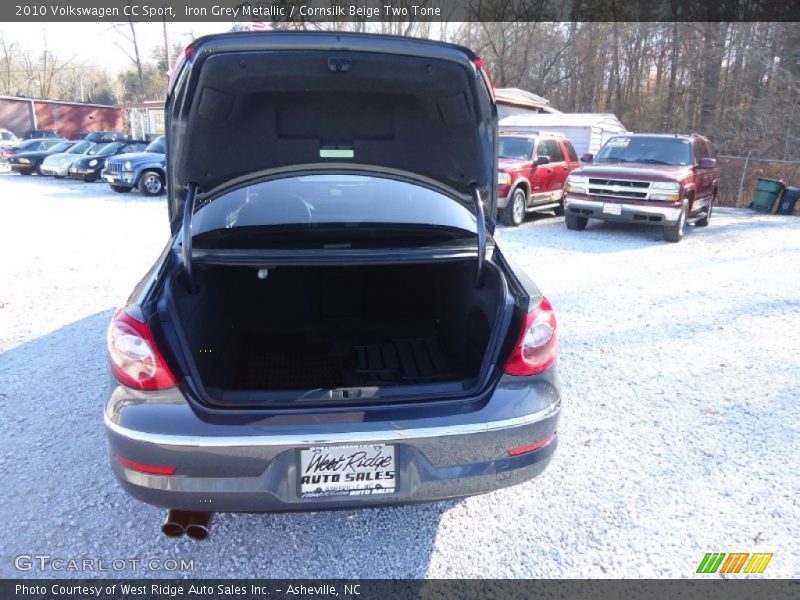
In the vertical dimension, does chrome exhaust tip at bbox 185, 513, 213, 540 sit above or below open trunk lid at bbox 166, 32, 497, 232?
below

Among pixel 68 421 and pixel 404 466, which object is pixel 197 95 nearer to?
pixel 404 466

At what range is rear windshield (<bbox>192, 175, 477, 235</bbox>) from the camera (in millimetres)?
3186

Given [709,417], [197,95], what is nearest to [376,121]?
[197,95]

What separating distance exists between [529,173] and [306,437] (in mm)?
10744

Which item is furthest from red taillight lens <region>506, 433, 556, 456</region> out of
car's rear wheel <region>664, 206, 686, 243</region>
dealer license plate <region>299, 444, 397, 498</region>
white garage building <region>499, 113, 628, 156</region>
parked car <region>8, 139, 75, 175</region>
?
parked car <region>8, 139, 75, 175</region>

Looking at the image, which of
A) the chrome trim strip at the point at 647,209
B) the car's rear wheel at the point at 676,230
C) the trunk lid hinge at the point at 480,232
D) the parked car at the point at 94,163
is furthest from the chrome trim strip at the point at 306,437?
the parked car at the point at 94,163

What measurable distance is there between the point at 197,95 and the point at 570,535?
276cm

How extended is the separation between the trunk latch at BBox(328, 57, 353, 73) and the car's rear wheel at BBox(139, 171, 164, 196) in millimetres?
15180

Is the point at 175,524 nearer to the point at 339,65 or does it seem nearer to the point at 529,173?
the point at 339,65

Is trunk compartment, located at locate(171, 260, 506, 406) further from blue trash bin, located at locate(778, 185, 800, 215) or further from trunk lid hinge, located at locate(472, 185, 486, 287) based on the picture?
blue trash bin, located at locate(778, 185, 800, 215)

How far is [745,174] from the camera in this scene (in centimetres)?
1869

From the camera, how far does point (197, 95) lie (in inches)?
103

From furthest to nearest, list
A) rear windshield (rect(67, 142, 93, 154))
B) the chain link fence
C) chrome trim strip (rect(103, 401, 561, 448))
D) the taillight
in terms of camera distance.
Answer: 1. rear windshield (rect(67, 142, 93, 154))
2. the chain link fence
3. the taillight
4. chrome trim strip (rect(103, 401, 561, 448))

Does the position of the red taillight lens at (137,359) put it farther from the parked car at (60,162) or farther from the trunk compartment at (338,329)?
the parked car at (60,162)
